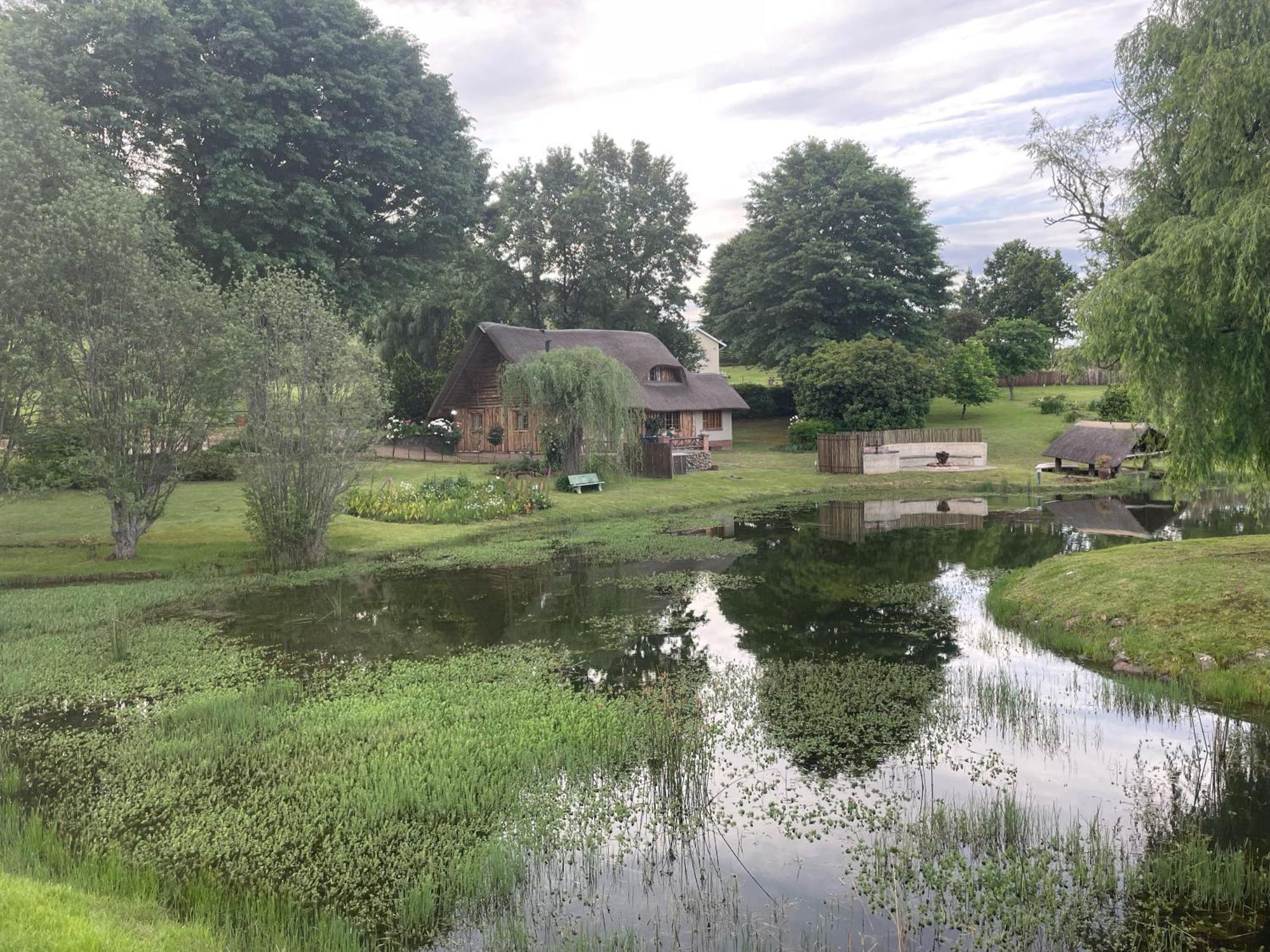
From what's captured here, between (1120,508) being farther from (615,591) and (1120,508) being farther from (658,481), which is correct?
(615,591)

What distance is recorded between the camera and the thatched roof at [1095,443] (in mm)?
33906

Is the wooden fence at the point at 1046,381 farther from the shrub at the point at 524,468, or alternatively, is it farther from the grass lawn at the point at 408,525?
the shrub at the point at 524,468

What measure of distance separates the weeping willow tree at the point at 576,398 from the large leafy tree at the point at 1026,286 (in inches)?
1732

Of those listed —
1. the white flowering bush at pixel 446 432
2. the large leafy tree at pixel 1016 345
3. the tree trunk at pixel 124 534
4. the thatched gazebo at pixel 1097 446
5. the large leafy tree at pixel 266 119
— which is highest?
the large leafy tree at pixel 266 119

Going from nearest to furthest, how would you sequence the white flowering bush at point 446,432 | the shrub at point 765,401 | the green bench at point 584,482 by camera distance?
1. the green bench at point 584,482
2. the white flowering bush at point 446,432
3. the shrub at point 765,401

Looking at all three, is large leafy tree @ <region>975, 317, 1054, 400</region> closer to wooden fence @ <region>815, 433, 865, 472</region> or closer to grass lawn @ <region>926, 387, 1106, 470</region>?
grass lawn @ <region>926, 387, 1106, 470</region>

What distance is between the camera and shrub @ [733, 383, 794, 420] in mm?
56562

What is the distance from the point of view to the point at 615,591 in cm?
1734

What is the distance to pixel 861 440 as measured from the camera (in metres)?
38.2

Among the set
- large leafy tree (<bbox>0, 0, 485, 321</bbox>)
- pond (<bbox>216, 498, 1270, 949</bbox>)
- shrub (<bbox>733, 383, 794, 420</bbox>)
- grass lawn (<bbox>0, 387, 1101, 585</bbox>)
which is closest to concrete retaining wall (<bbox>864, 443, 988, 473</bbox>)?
grass lawn (<bbox>0, 387, 1101, 585</bbox>)

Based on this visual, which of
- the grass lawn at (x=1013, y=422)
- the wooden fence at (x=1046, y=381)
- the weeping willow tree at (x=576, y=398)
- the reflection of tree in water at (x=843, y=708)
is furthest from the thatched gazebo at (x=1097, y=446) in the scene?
the reflection of tree in water at (x=843, y=708)

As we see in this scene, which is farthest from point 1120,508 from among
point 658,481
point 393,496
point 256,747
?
point 256,747

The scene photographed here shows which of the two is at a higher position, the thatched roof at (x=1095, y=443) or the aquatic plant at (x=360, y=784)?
the thatched roof at (x=1095, y=443)

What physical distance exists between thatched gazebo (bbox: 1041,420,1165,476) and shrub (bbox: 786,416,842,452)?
1112cm
